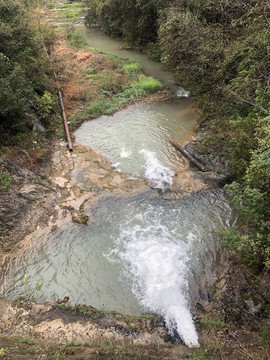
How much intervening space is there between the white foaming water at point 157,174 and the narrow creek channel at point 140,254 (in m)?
0.04

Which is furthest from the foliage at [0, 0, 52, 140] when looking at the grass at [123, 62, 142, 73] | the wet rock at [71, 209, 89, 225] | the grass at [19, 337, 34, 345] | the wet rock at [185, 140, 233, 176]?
the wet rock at [185, 140, 233, 176]

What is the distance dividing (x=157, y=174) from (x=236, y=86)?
5.01 meters

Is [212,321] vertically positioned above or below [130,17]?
below

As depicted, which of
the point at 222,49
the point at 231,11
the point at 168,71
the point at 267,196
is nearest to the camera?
the point at 267,196

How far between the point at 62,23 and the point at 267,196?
35.9 meters

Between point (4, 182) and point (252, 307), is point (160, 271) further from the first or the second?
point (4, 182)

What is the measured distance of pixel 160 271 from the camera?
750cm

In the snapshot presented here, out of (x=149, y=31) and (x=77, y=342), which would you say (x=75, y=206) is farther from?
(x=149, y=31)

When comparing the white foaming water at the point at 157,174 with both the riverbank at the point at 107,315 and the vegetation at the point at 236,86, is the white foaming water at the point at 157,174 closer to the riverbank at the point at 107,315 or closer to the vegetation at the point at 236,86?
the riverbank at the point at 107,315

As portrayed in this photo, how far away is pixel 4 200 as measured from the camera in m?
8.54

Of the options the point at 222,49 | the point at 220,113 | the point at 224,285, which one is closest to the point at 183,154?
the point at 220,113

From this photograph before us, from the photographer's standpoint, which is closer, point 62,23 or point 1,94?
point 1,94

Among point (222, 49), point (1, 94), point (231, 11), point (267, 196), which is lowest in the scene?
point (267, 196)

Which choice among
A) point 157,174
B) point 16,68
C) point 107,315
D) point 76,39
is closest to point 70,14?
point 76,39
